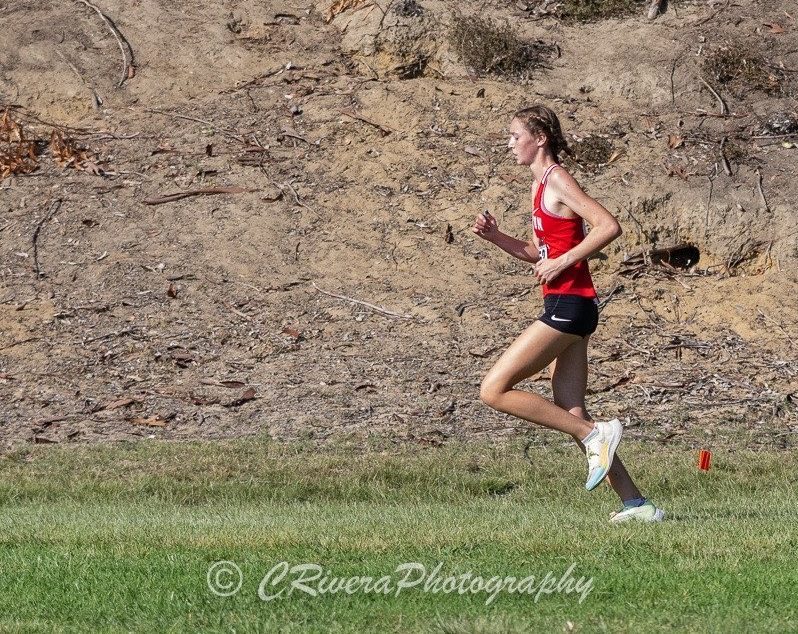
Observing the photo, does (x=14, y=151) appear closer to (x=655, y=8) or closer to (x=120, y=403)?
(x=120, y=403)

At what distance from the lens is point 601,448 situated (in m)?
6.70

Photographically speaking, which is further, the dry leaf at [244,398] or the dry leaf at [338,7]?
the dry leaf at [338,7]

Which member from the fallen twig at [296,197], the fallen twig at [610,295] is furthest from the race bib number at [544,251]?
the fallen twig at [296,197]

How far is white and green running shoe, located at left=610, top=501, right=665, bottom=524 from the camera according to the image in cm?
691

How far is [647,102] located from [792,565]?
9352mm

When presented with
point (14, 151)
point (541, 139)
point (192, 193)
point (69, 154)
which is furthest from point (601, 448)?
point (14, 151)

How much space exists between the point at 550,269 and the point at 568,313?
→ 0.82ft

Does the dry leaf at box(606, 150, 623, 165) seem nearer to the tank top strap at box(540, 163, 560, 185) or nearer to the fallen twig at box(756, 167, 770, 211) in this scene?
the fallen twig at box(756, 167, 770, 211)

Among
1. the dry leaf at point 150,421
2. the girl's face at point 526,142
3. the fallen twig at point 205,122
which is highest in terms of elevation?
the girl's face at point 526,142

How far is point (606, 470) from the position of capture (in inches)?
262

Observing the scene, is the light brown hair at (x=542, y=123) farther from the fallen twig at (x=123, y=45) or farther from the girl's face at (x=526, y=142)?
the fallen twig at (x=123, y=45)

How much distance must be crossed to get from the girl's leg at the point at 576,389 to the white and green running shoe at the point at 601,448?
0.65ft

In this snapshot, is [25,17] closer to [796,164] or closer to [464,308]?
[464,308]

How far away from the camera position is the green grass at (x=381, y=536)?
16.4ft
